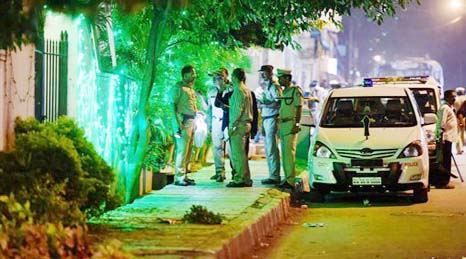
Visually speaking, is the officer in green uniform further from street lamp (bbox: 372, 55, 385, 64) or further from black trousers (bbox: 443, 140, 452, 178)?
street lamp (bbox: 372, 55, 385, 64)

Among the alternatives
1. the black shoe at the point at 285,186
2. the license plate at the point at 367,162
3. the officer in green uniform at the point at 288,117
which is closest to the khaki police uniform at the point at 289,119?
the officer in green uniform at the point at 288,117

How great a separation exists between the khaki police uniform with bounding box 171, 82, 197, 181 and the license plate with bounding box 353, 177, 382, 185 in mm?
2736

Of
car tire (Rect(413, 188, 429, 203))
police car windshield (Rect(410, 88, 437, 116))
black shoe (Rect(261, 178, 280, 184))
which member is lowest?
car tire (Rect(413, 188, 429, 203))

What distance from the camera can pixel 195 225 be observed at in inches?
354

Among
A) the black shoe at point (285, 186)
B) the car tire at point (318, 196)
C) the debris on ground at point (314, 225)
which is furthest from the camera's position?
the black shoe at point (285, 186)

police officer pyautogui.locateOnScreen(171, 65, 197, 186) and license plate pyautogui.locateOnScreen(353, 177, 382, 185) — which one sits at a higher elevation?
police officer pyautogui.locateOnScreen(171, 65, 197, 186)

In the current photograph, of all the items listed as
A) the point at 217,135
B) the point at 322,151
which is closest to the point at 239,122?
the point at 322,151

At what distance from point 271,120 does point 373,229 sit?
388 cm

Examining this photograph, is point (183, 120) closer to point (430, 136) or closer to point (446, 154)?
point (430, 136)

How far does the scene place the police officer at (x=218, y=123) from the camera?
46.3ft

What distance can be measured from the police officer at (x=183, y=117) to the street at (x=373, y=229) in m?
2.09

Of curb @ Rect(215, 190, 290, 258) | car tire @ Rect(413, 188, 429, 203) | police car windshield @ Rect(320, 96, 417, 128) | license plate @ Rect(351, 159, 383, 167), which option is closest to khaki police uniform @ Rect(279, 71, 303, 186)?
police car windshield @ Rect(320, 96, 417, 128)

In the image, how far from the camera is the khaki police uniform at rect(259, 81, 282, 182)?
13836 millimetres

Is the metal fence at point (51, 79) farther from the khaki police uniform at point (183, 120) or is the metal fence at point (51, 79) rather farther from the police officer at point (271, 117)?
the police officer at point (271, 117)
